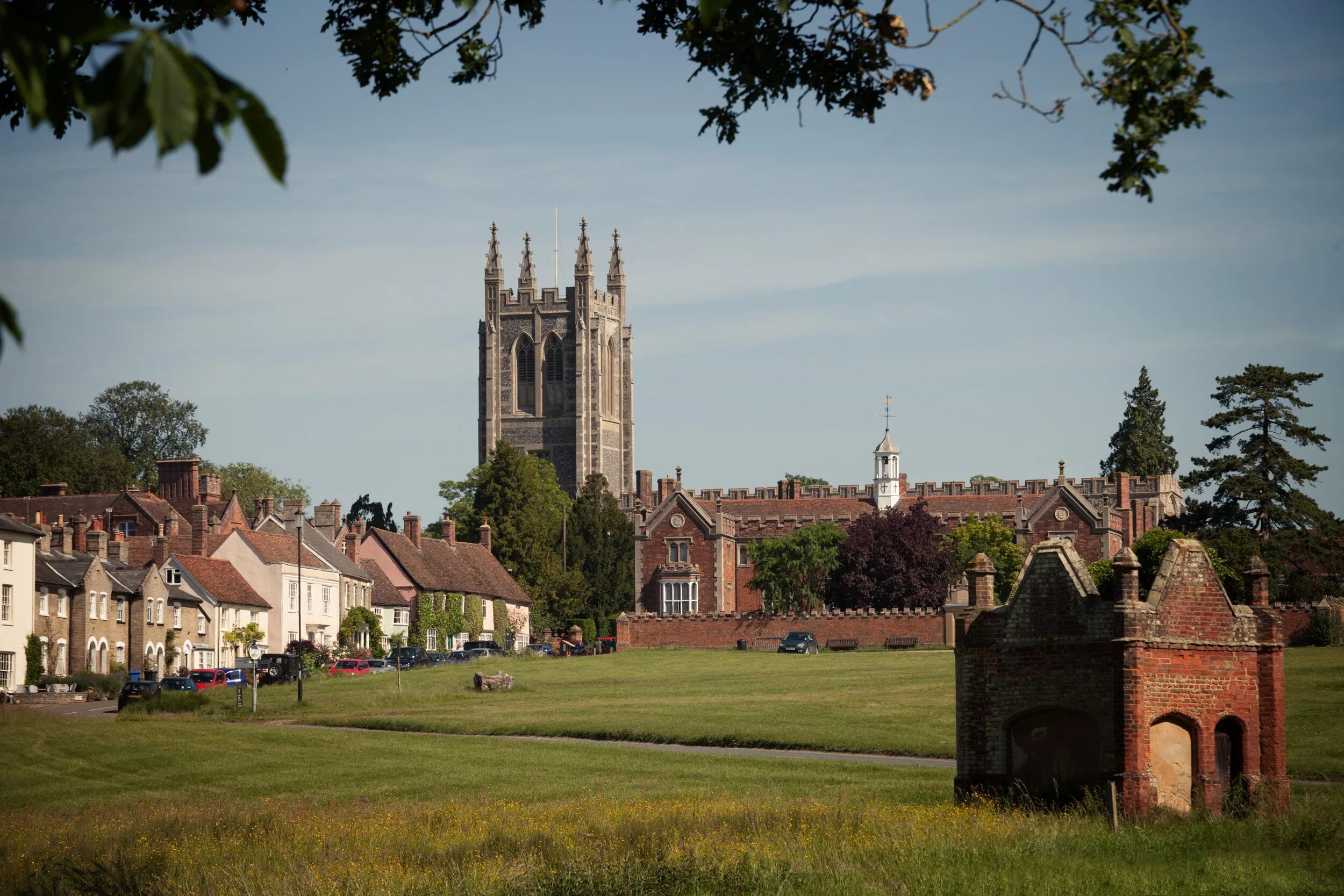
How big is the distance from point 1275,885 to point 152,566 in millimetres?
62361

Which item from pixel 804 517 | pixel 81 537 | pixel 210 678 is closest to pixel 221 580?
→ pixel 81 537

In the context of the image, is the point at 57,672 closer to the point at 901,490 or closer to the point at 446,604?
the point at 446,604

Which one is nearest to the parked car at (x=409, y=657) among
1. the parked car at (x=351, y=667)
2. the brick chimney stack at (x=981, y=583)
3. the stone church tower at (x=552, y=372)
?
the parked car at (x=351, y=667)

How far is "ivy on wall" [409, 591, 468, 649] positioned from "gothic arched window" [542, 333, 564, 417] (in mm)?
72376

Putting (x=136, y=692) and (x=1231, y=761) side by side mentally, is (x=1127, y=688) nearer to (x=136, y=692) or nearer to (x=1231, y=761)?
(x=1231, y=761)

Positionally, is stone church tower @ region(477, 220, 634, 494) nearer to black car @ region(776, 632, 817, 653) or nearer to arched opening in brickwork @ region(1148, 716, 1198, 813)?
black car @ region(776, 632, 817, 653)

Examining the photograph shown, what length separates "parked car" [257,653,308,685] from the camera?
60812 mm

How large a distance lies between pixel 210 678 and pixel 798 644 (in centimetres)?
2846

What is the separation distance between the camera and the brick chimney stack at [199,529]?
80.6 meters

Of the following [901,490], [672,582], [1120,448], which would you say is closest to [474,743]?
[672,582]

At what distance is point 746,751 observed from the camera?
126 ft

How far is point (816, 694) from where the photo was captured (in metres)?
51.3

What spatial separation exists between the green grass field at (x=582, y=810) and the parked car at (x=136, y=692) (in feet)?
11.1

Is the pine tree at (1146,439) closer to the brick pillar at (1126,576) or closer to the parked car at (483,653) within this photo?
the parked car at (483,653)
